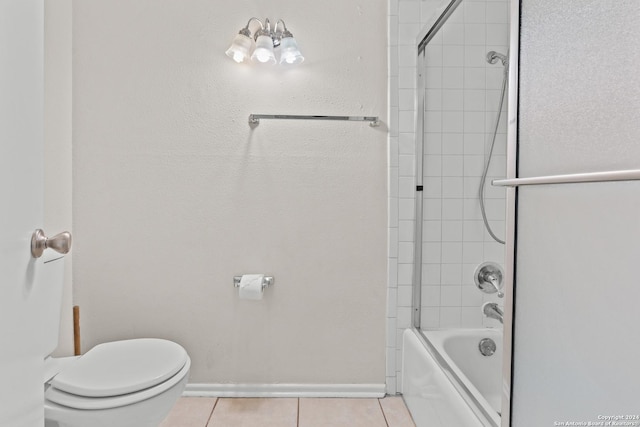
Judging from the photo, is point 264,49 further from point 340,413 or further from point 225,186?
point 340,413

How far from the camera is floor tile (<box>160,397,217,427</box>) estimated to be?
165 cm

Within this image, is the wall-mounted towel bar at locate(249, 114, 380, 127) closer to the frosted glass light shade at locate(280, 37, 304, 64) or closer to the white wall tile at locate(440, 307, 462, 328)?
the frosted glass light shade at locate(280, 37, 304, 64)

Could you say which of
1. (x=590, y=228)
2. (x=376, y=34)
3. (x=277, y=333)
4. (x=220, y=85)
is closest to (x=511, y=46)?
(x=590, y=228)

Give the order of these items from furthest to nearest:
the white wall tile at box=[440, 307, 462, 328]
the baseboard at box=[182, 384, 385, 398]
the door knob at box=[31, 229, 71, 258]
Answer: the baseboard at box=[182, 384, 385, 398] < the white wall tile at box=[440, 307, 462, 328] < the door knob at box=[31, 229, 71, 258]

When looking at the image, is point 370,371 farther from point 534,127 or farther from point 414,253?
point 534,127

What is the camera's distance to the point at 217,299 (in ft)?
6.14

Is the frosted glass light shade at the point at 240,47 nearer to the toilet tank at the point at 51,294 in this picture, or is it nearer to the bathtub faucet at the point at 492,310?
the toilet tank at the point at 51,294

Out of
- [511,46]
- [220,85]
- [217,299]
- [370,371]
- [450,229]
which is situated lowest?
[370,371]

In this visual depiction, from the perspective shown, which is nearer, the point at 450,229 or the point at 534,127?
the point at 534,127

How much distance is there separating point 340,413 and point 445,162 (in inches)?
48.2

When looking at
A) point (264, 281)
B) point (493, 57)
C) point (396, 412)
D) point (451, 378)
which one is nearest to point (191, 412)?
point (264, 281)

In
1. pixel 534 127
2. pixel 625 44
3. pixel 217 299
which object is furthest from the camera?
pixel 217 299

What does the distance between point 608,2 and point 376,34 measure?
139 centimetres

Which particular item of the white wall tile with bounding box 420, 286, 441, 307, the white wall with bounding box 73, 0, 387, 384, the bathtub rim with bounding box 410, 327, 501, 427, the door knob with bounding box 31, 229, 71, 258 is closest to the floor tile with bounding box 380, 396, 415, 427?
the white wall with bounding box 73, 0, 387, 384
